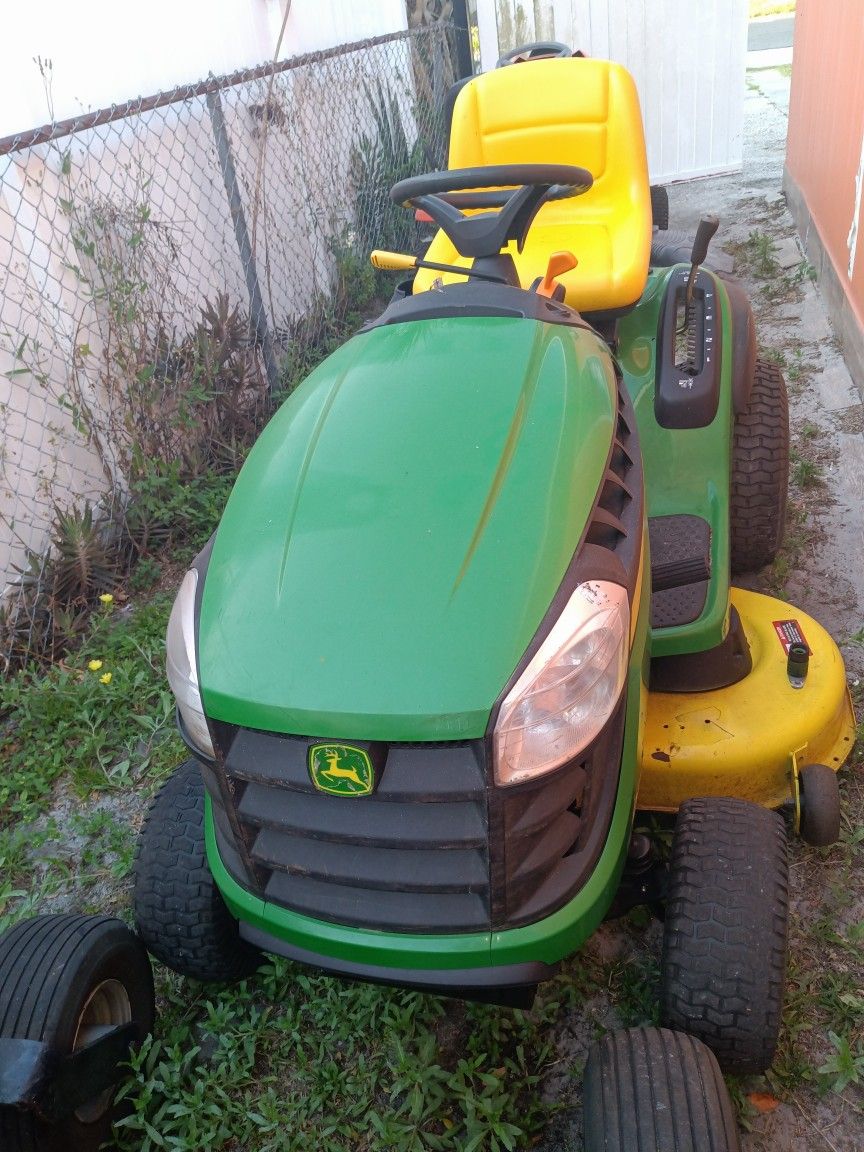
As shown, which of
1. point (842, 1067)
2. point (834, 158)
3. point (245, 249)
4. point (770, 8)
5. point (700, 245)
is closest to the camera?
point (842, 1067)

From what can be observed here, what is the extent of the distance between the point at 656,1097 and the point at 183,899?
2.39 feet

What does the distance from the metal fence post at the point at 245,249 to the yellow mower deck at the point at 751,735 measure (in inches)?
104

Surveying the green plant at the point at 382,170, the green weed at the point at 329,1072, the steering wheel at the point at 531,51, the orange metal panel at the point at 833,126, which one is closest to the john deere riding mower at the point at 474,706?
the green weed at the point at 329,1072

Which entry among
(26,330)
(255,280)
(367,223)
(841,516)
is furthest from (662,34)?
(26,330)

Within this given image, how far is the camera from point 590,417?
4.59 ft

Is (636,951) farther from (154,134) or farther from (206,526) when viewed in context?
(154,134)

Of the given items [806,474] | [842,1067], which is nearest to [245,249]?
[806,474]

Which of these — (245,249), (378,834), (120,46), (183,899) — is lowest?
(183,899)

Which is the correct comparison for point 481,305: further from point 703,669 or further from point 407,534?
point 703,669

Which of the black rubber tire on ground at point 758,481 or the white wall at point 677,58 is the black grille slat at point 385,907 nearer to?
the black rubber tire on ground at point 758,481

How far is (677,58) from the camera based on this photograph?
6.18 meters

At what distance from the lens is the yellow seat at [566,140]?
2.62m

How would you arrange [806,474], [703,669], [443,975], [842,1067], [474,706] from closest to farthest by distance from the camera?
[474,706] < [443,975] < [842,1067] < [703,669] < [806,474]

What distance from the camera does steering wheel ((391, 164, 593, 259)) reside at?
1.73 m
